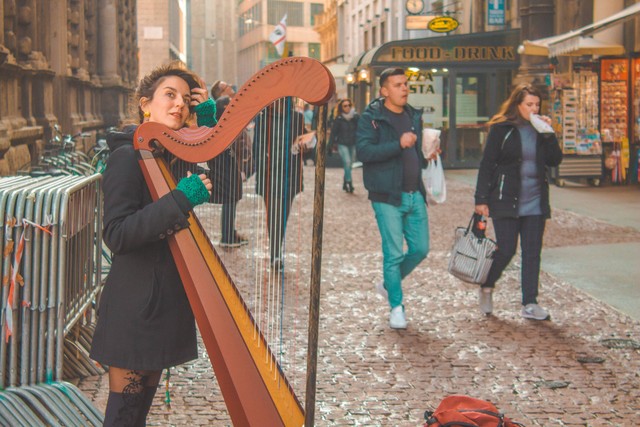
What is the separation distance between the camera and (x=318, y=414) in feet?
17.1

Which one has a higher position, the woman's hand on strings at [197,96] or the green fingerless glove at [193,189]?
the woman's hand on strings at [197,96]

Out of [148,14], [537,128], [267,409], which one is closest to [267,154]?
[267,409]

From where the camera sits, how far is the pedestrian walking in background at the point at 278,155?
3500mm

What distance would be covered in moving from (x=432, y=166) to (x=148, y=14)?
183 ft

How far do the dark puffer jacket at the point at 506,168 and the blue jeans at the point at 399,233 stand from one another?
22.9 inches

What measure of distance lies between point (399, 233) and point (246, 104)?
4.20m

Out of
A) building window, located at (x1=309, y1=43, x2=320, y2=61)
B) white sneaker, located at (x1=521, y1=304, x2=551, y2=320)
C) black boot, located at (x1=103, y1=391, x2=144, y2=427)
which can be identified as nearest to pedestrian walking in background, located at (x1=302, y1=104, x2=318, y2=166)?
black boot, located at (x1=103, y1=391, x2=144, y2=427)

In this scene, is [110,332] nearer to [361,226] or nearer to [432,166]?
[432,166]

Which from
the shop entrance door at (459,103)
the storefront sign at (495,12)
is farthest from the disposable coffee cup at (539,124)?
the storefront sign at (495,12)

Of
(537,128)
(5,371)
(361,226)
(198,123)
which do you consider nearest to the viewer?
(198,123)

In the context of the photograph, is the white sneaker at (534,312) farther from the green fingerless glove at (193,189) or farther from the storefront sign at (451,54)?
the storefront sign at (451,54)

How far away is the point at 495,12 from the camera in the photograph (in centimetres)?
2631

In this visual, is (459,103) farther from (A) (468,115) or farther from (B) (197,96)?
(B) (197,96)

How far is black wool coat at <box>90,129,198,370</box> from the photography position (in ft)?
10.6
